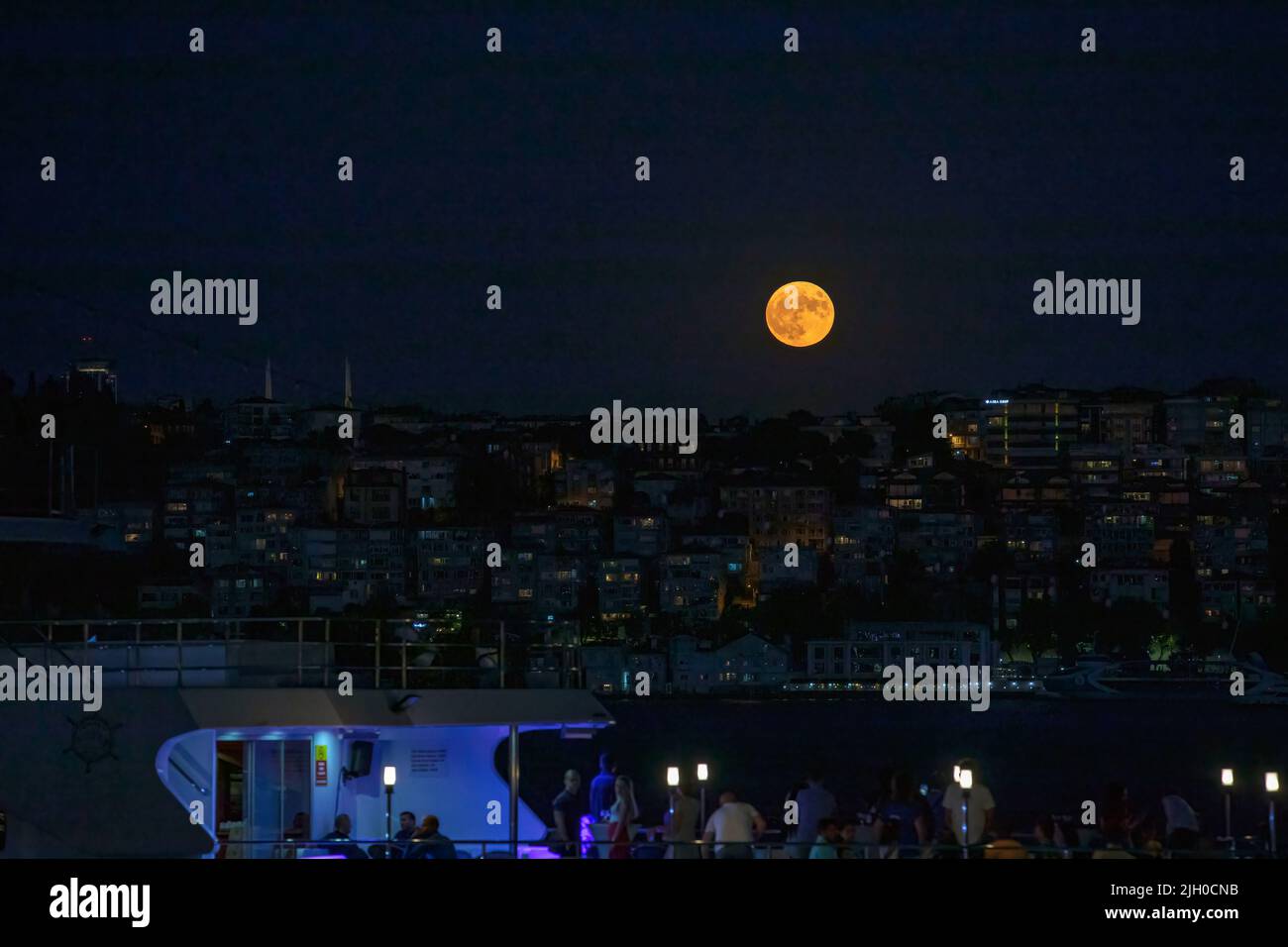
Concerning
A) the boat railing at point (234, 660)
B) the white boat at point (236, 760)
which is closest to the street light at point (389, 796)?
the white boat at point (236, 760)

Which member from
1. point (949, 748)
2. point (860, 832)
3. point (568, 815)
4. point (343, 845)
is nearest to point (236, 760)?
point (343, 845)

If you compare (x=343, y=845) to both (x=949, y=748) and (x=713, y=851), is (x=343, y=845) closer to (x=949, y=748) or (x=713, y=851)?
(x=713, y=851)

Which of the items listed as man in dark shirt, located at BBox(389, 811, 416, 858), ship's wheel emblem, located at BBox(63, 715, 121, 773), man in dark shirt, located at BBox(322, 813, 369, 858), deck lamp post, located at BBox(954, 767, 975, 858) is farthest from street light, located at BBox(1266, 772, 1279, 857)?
ship's wheel emblem, located at BBox(63, 715, 121, 773)

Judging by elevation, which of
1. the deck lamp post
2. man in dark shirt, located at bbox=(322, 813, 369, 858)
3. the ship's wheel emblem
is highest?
the ship's wheel emblem

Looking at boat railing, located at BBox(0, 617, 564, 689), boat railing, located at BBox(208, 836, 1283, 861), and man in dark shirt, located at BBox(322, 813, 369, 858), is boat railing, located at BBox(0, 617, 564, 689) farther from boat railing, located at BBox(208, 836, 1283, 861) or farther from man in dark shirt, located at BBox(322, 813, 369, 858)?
boat railing, located at BBox(208, 836, 1283, 861)

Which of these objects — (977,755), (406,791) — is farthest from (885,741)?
(406,791)

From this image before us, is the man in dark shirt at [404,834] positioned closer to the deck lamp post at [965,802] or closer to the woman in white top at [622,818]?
the woman in white top at [622,818]

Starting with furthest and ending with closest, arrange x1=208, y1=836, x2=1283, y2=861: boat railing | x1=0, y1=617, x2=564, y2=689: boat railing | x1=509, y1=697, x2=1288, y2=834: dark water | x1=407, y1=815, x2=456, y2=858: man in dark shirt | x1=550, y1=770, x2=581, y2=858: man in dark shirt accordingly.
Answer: x1=509, y1=697, x2=1288, y2=834: dark water, x1=0, y1=617, x2=564, y2=689: boat railing, x1=550, y1=770, x2=581, y2=858: man in dark shirt, x1=407, y1=815, x2=456, y2=858: man in dark shirt, x1=208, y1=836, x2=1283, y2=861: boat railing
